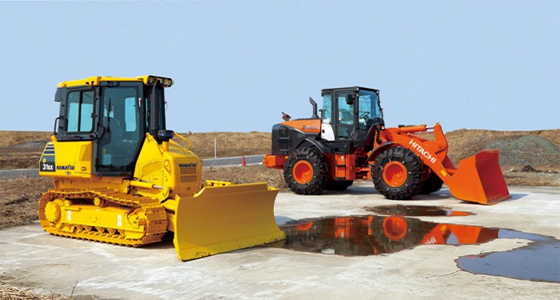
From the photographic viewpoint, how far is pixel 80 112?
9.29m

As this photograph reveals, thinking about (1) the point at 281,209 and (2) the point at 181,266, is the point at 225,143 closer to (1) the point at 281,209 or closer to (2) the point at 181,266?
(1) the point at 281,209

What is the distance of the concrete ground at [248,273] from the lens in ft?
19.3

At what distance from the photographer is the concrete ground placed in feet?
19.3

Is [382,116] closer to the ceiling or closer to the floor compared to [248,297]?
closer to the ceiling

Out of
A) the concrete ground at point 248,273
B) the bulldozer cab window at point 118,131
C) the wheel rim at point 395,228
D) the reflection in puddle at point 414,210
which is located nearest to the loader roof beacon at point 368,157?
the reflection in puddle at point 414,210

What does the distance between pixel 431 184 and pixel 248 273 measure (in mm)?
9948

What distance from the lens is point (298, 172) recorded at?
16.0 meters

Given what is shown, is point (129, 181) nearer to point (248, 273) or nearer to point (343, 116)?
point (248, 273)

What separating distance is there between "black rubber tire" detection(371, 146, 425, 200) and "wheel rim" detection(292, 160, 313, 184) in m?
2.00

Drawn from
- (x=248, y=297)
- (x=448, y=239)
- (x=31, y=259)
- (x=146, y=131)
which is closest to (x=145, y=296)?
(x=248, y=297)

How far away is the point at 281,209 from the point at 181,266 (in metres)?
5.74

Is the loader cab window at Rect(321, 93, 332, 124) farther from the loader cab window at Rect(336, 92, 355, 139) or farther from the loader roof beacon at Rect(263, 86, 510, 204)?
the loader cab window at Rect(336, 92, 355, 139)

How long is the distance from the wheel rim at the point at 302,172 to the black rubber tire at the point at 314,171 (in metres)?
0.09

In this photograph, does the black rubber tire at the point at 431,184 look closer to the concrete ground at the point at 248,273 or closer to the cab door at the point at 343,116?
the cab door at the point at 343,116
